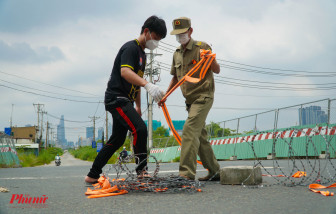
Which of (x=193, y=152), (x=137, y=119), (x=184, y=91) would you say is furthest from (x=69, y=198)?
(x=184, y=91)

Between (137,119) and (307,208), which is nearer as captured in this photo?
(307,208)

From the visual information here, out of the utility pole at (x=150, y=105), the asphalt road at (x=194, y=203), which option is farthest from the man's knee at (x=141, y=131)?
the utility pole at (x=150, y=105)

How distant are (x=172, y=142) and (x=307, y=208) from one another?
28151mm

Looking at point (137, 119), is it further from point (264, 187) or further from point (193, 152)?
point (264, 187)

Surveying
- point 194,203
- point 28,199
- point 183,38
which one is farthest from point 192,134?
point 28,199

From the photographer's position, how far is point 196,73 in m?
4.64

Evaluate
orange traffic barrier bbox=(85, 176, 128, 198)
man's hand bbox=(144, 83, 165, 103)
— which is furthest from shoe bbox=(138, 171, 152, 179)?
man's hand bbox=(144, 83, 165, 103)

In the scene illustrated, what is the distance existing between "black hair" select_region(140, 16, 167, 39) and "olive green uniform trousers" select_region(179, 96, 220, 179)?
3.32 feet

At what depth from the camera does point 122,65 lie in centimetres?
395

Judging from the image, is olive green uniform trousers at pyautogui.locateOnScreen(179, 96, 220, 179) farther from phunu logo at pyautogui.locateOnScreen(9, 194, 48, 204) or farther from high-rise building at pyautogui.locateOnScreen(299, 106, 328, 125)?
high-rise building at pyautogui.locateOnScreen(299, 106, 328, 125)

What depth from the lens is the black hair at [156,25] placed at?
421 cm

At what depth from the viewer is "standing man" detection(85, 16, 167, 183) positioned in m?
3.93

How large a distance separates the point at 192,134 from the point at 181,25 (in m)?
1.49

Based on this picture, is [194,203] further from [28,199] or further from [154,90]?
[28,199]
